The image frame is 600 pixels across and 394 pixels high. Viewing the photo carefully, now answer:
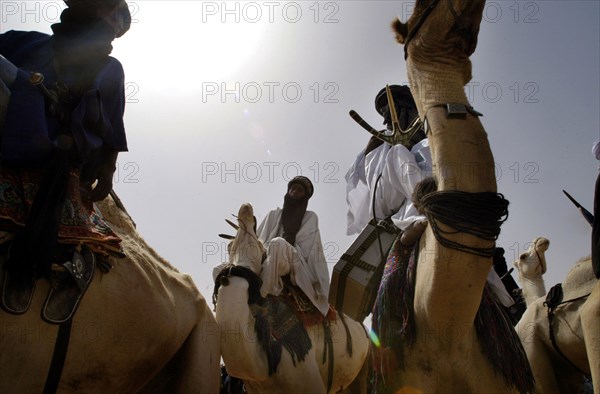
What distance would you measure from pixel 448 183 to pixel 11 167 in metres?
2.36

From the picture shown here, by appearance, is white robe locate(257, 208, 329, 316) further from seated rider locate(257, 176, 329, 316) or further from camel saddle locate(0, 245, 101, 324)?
camel saddle locate(0, 245, 101, 324)

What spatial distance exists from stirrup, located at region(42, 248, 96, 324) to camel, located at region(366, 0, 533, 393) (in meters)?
A: 2.08

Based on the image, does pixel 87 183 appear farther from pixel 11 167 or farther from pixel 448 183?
pixel 448 183

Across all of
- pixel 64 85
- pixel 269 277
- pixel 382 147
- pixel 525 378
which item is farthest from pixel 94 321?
pixel 269 277

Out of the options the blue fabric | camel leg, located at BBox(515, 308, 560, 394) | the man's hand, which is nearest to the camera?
the blue fabric

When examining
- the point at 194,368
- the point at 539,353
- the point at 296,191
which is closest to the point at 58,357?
the point at 194,368

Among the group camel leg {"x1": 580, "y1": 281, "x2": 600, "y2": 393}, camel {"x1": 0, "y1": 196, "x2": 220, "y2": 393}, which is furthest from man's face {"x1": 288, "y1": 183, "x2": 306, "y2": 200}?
camel {"x1": 0, "y1": 196, "x2": 220, "y2": 393}

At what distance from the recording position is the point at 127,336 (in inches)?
105

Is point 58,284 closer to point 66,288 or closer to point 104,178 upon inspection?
point 66,288

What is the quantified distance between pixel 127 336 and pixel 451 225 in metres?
1.94

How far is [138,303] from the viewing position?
2.75 metres

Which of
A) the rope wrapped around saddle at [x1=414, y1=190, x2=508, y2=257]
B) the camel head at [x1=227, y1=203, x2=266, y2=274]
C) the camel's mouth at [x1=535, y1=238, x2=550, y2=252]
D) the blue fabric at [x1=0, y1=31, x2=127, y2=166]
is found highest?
→ the blue fabric at [x1=0, y1=31, x2=127, y2=166]

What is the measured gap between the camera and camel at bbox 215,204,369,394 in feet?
18.9

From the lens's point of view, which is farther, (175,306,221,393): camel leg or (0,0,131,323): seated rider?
(175,306,221,393): camel leg
